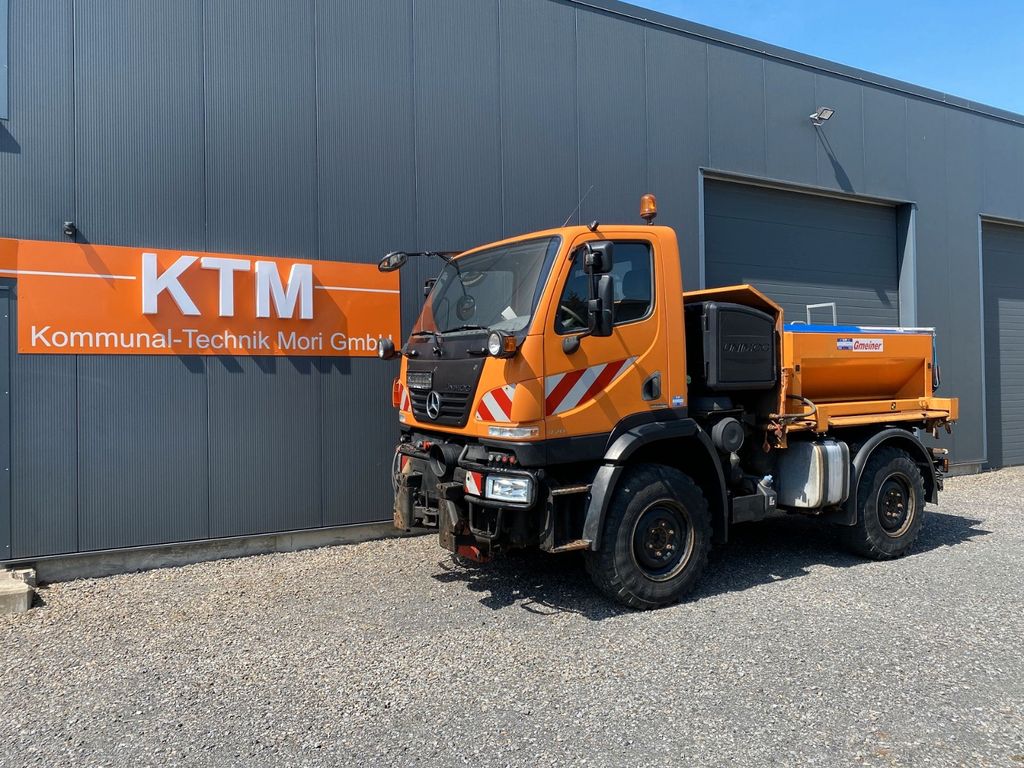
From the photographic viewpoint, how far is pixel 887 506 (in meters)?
6.70

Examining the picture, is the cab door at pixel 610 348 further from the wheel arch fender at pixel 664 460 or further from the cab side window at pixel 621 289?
the wheel arch fender at pixel 664 460

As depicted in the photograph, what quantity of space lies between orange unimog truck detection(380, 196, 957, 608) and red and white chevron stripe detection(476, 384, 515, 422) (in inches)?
0.5

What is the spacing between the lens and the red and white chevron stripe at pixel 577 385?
192 inches

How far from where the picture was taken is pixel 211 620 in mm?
5188

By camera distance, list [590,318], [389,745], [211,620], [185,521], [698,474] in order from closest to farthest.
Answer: [389,745], [590,318], [211,620], [698,474], [185,521]

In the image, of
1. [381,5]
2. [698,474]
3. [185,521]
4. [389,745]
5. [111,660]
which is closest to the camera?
[389,745]

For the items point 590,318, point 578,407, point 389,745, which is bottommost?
point 389,745

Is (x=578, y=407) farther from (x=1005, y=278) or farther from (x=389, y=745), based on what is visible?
(x=1005, y=278)

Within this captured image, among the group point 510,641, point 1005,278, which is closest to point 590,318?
point 510,641

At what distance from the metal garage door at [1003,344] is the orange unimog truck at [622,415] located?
7.08m

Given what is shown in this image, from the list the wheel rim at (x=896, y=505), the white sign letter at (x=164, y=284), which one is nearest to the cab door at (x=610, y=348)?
the wheel rim at (x=896, y=505)

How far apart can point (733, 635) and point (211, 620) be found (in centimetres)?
358

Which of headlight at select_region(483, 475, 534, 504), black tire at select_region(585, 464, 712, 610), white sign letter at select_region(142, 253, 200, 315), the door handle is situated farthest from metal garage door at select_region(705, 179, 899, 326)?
white sign letter at select_region(142, 253, 200, 315)

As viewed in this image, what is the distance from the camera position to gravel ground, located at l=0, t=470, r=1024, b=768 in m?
3.41
